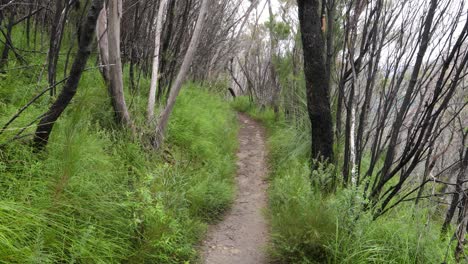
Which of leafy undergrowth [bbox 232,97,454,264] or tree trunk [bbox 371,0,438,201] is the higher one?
tree trunk [bbox 371,0,438,201]

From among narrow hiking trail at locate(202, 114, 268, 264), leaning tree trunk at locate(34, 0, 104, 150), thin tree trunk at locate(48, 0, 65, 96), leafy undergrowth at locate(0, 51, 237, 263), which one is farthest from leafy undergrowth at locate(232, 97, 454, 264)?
thin tree trunk at locate(48, 0, 65, 96)

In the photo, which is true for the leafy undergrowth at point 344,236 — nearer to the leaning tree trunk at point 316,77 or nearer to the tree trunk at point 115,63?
the leaning tree trunk at point 316,77

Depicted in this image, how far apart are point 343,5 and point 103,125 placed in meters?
4.14

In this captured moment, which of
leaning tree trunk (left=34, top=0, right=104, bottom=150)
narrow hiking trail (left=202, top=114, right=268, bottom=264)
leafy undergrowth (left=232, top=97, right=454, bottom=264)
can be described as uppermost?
leaning tree trunk (left=34, top=0, right=104, bottom=150)

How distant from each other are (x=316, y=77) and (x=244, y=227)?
194cm

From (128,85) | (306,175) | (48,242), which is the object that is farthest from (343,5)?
(48,242)

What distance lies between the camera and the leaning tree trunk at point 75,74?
2.40 m

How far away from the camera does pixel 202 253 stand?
3281 mm

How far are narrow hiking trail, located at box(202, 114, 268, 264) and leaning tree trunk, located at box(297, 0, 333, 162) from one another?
111 centimetres

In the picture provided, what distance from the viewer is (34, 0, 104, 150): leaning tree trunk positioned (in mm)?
2398

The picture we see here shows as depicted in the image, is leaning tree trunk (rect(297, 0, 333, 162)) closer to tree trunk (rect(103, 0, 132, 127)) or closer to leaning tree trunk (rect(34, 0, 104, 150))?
tree trunk (rect(103, 0, 132, 127))

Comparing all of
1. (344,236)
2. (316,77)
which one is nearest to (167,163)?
(316,77)

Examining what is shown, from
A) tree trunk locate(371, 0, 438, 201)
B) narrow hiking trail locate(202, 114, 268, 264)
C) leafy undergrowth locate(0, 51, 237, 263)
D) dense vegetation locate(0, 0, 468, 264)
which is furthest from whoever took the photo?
tree trunk locate(371, 0, 438, 201)

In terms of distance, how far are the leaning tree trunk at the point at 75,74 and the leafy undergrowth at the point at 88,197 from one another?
124mm
